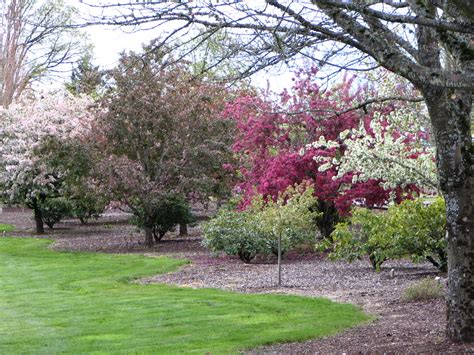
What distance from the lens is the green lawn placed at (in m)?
7.63

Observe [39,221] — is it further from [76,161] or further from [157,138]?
[157,138]

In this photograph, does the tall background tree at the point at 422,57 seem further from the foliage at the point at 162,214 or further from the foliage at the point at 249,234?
the foliage at the point at 162,214

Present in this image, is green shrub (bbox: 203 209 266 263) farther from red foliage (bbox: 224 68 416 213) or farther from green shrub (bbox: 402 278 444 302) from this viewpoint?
green shrub (bbox: 402 278 444 302)

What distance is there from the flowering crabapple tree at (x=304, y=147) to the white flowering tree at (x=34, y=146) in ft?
21.3

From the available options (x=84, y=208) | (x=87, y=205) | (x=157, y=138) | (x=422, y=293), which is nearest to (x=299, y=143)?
(x=157, y=138)

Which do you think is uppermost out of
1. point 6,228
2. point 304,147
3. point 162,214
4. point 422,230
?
point 304,147

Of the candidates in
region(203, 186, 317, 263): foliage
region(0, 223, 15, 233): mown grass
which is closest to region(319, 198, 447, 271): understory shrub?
region(203, 186, 317, 263): foliage

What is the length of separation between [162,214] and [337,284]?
9831mm

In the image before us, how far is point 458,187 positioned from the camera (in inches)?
246

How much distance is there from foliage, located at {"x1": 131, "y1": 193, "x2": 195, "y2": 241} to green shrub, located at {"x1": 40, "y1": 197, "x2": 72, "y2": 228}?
515cm

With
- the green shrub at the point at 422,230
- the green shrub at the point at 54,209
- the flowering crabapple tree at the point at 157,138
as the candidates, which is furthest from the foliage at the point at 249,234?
the green shrub at the point at 54,209

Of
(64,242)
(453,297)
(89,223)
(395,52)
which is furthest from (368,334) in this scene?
(89,223)

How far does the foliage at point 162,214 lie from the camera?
18984mm

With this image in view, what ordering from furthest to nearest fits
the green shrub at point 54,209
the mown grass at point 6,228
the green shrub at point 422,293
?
the mown grass at point 6,228
the green shrub at point 54,209
the green shrub at point 422,293
